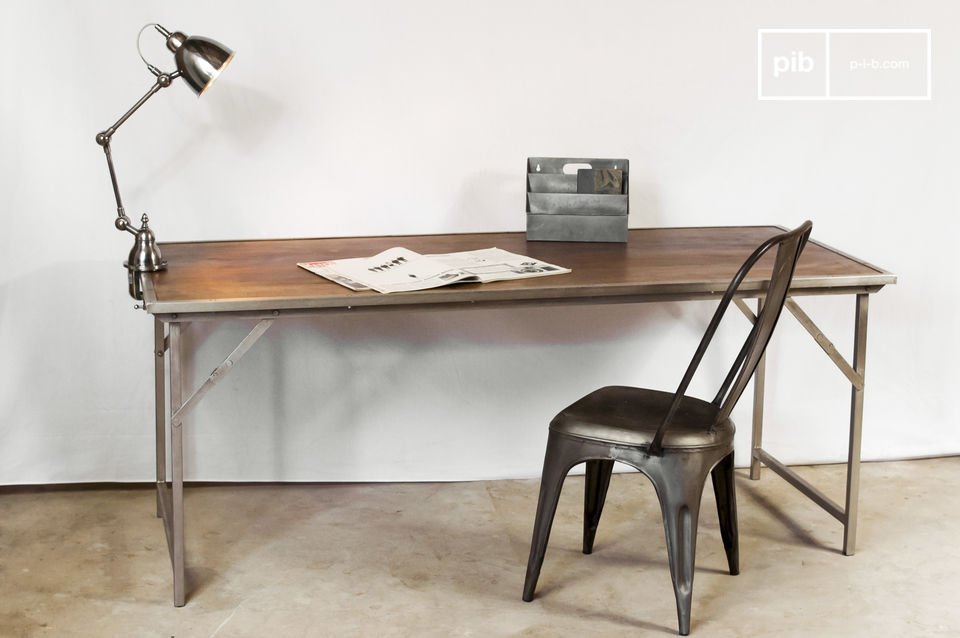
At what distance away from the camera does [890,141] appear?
358cm

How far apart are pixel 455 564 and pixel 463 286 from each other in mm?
826

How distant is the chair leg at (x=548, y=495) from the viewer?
2.65 metres

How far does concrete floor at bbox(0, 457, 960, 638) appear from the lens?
8.81 ft

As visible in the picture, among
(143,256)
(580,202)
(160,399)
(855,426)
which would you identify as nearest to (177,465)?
(143,256)

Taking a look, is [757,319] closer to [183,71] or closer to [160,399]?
[183,71]

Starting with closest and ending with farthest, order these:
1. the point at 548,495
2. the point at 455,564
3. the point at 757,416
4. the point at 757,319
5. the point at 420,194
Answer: the point at 757,319 → the point at 548,495 → the point at 455,564 → the point at 420,194 → the point at 757,416

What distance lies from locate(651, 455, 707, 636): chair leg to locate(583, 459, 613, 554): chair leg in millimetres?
415

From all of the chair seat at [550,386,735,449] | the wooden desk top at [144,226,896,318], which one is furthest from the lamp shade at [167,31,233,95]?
the chair seat at [550,386,735,449]

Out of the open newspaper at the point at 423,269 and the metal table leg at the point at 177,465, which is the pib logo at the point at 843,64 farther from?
the metal table leg at the point at 177,465

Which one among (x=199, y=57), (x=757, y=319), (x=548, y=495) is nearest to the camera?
(x=757, y=319)

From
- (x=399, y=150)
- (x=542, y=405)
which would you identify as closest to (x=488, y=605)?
(x=542, y=405)

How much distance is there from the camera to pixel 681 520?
259 centimetres

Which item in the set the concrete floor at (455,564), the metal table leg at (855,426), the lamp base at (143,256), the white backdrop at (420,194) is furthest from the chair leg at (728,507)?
the lamp base at (143,256)

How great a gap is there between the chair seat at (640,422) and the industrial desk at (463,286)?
266 mm
